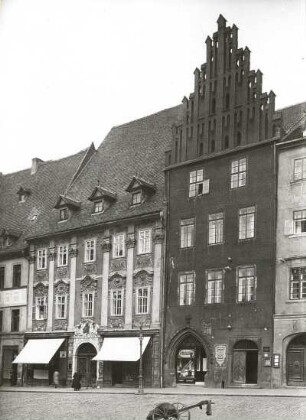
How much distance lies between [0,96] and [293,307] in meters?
12.7

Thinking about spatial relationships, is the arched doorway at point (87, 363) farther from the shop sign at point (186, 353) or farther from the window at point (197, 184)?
the window at point (197, 184)

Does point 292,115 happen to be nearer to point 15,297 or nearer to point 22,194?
point 22,194

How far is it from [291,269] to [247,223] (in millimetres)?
2451

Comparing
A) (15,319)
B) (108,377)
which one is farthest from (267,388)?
(15,319)

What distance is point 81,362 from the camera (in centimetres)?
3148

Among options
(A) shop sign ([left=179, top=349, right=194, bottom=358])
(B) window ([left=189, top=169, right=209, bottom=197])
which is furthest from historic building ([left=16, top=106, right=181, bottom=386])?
(B) window ([left=189, top=169, right=209, bottom=197])

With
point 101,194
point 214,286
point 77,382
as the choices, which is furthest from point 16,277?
point 214,286

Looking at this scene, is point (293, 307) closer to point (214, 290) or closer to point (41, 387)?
point (214, 290)

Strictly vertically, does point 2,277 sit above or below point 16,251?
below

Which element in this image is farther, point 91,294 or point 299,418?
point 91,294

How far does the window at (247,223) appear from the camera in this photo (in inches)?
1071

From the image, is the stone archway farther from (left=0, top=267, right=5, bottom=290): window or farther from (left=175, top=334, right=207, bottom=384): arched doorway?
(left=0, top=267, right=5, bottom=290): window

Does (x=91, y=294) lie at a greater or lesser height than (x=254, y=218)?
lesser

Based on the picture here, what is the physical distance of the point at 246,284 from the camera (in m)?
27.1
